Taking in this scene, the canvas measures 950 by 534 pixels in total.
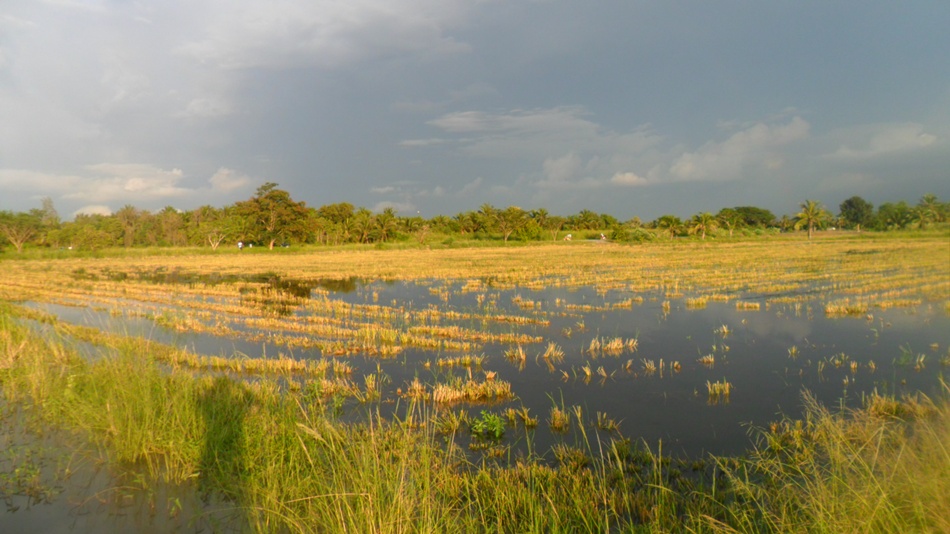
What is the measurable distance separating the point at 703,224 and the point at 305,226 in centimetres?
5733

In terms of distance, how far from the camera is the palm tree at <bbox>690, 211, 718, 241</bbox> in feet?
264

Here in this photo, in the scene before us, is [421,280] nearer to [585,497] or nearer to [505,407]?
[505,407]

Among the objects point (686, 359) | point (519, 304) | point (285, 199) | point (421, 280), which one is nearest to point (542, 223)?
point (285, 199)

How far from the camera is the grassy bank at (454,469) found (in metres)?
3.35

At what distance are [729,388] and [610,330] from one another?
5.26 meters

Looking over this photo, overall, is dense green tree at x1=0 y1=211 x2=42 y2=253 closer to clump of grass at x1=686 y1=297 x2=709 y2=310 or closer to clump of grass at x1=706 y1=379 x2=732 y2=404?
clump of grass at x1=686 y1=297 x2=709 y2=310

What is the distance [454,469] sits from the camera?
536 centimetres

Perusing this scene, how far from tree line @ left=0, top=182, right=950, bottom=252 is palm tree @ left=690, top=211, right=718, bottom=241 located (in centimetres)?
15

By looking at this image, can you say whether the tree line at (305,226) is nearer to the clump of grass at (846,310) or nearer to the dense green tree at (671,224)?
the dense green tree at (671,224)

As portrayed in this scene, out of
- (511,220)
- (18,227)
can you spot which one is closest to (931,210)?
(511,220)

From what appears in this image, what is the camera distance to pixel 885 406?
700 cm

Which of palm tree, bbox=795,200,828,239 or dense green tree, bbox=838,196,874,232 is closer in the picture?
dense green tree, bbox=838,196,874,232

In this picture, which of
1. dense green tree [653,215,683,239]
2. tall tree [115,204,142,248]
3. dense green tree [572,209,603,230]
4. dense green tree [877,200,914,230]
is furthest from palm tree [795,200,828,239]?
tall tree [115,204,142,248]

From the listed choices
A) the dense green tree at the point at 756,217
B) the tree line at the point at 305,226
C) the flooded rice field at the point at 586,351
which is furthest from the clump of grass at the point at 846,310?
the dense green tree at the point at 756,217
